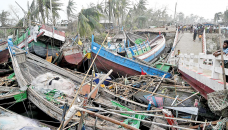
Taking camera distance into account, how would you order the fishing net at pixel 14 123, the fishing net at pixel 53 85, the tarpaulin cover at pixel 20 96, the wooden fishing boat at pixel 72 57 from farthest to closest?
the wooden fishing boat at pixel 72 57 → the fishing net at pixel 53 85 → the tarpaulin cover at pixel 20 96 → the fishing net at pixel 14 123

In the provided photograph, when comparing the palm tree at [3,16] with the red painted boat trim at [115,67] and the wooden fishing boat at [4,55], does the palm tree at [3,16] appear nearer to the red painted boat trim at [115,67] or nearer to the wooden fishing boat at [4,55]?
the wooden fishing boat at [4,55]

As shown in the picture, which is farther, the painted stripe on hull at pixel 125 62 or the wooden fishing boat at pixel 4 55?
the wooden fishing boat at pixel 4 55

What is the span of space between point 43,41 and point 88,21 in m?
6.66

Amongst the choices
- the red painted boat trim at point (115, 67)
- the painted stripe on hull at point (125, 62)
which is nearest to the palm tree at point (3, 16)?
the red painted boat trim at point (115, 67)

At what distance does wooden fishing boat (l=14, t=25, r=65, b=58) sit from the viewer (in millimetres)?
12461

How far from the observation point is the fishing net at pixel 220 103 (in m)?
2.91

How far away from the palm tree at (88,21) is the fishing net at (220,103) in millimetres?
15427

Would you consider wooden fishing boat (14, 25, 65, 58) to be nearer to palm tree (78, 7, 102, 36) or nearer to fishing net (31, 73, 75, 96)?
palm tree (78, 7, 102, 36)

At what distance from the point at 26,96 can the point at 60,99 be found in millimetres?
1582

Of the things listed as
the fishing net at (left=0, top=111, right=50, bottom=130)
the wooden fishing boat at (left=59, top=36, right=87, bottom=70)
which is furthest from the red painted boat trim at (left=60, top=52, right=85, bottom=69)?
the fishing net at (left=0, top=111, right=50, bottom=130)

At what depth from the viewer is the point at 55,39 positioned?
537 inches

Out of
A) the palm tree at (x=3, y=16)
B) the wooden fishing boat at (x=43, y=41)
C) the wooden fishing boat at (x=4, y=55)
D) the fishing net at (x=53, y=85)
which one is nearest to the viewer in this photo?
the fishing net at (x=53, y=85)

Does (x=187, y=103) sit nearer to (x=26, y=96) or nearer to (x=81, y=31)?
(x=26, y=96)

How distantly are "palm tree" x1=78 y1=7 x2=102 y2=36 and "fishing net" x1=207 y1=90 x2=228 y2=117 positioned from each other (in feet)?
50.6
